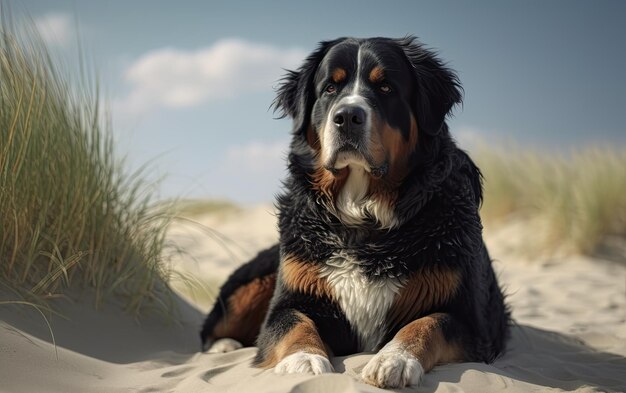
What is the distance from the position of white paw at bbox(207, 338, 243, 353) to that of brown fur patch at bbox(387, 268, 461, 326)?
142 centimetres

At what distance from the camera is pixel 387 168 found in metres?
4.00

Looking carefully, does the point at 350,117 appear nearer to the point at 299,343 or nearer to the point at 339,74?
the point at 339,74

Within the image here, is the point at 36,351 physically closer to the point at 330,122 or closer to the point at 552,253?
the point at 330,122

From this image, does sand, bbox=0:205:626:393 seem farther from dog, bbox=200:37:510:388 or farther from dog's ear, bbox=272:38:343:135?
dog's ear, bbox=272:38:343:135

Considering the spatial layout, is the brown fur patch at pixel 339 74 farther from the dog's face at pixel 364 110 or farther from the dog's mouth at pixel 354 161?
the dog's mouth at pixel 354 161

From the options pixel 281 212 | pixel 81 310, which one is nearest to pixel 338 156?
pixel 281 212

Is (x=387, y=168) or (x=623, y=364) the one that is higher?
(x=387, y=168)

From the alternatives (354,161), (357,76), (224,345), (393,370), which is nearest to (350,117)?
(354,161)

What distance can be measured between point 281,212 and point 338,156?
0.62m

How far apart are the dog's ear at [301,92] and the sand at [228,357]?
4.53 feet

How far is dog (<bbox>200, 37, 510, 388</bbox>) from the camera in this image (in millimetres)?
3898

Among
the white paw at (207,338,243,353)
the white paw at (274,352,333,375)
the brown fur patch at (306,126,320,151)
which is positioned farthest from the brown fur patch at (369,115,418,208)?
the white paw at (207,338,243,353)

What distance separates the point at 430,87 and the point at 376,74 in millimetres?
422

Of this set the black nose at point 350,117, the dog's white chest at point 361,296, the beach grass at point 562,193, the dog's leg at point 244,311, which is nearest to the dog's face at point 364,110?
the black nose at point 350,117
